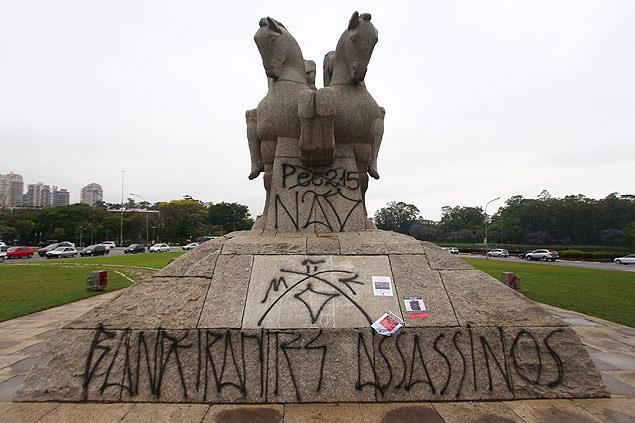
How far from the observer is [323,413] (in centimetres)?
404

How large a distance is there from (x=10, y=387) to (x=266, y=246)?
3.72 m

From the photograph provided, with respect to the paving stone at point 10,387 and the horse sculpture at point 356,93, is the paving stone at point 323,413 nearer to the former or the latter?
the paving stone at point 10,387

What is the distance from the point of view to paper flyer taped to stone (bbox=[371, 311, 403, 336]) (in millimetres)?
4645

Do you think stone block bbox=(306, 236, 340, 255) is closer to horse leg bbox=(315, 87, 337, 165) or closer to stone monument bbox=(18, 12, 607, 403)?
stone monument bbox=(18, 12, 607, 403)

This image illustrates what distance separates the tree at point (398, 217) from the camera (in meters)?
96.6

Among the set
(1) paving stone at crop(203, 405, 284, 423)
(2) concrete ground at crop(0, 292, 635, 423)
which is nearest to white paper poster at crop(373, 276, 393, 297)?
(2) concrete ground at crop(0, 292, 635, 423)

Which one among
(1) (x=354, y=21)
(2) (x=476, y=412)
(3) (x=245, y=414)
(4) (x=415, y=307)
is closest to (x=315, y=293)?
(4) (x=415, y=307)

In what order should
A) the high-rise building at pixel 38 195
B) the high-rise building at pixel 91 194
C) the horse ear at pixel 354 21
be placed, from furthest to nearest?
the high-rise building at pixel 91 194
the high-rise building at pixel 38 195
the horse ear at pixel 354 21

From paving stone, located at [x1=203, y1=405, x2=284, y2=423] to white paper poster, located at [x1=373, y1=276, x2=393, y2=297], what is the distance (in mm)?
1866

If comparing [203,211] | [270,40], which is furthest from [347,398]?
[203,211]

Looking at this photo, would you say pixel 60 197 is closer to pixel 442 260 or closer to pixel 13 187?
pixel 13 187

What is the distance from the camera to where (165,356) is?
4516 mm

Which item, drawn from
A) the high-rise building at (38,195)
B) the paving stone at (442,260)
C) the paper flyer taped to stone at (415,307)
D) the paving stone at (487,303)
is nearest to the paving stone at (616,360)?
the paving stone at (487,303)

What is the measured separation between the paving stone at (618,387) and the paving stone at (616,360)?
68 centimetres
